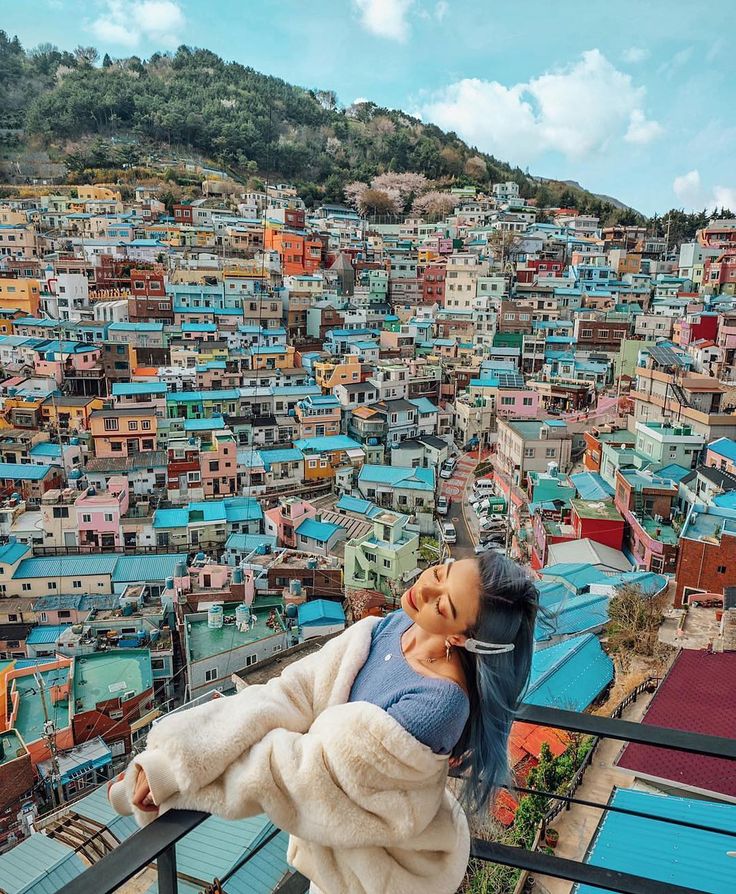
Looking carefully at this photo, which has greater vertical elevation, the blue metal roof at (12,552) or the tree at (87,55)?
the tree at (87,55)

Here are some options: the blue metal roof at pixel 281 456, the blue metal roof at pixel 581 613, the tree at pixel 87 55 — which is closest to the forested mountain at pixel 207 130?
the tree at pixel 87 55

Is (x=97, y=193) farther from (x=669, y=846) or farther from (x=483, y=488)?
(x=669, y=846)

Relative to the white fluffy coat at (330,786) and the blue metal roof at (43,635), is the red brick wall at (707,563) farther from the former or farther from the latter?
the blue metal roof at (43,635)

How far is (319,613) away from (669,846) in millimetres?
6772

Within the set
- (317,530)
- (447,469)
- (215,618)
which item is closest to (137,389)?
(317,530)

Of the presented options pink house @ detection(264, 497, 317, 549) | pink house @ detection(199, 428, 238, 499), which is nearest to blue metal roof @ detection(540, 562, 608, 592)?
pink house @ detection(264, 497, 317, 549)

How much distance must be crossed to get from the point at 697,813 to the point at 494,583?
3.20 meters

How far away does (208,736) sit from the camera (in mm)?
852

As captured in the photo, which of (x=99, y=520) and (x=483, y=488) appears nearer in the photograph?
(x=99, y=520)

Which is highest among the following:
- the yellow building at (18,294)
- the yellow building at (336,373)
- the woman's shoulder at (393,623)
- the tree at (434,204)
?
the tree at (434,204)

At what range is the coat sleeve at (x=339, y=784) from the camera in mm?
817

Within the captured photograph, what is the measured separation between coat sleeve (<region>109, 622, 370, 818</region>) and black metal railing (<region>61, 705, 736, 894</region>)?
0.05 metres

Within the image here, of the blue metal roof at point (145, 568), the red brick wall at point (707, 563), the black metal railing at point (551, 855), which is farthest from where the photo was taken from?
the blue metal roof at point (145, 568)

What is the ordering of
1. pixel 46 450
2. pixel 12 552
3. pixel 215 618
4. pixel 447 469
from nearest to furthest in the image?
pixel 215 618 < pixel 12 552 < pixel 46 450 < pixel 447 469
